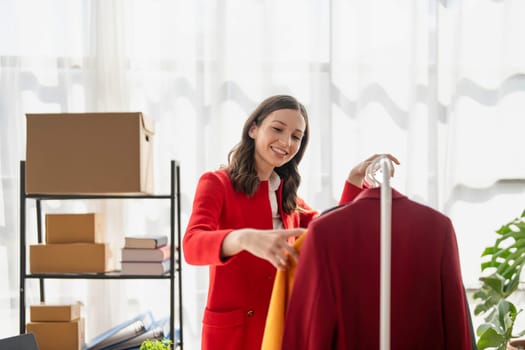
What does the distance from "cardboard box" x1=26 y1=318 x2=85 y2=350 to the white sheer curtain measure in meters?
0.42

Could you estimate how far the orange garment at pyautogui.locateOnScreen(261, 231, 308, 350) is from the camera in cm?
135

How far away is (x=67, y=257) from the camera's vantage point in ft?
8.42

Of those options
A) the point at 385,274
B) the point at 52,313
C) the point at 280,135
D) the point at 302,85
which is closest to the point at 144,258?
the point at 52,313

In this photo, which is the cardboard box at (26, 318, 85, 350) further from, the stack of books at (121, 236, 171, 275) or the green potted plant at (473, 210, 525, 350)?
the green potted plant at (473, 210, 525, 350)

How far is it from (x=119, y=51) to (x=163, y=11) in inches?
11.4

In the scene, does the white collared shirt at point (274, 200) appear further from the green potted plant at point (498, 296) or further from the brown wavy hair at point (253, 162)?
the green potted plant at point (498, 296)

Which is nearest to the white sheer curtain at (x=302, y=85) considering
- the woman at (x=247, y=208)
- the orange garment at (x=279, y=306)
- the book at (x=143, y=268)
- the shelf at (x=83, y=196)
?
the shelf at (x=83, y=196)

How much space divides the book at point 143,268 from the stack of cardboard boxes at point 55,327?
1.00 feet

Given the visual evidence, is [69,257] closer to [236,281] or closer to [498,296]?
[236,281]

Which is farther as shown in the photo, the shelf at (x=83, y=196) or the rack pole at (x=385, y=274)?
the shelf at (x=83, y=196)

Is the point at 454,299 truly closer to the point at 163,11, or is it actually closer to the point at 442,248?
the point at 442,248

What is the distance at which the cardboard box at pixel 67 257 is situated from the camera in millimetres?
2562

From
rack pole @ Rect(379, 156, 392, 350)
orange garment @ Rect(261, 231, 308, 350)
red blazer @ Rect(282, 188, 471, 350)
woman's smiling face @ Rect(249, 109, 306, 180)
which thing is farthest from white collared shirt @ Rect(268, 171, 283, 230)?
rack pole @ Rect(379, 156, 392, 350)

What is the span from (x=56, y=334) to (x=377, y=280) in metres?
1.77
